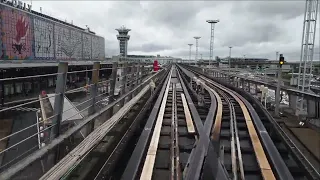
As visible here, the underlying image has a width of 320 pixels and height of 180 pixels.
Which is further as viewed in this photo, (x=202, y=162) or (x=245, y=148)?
(x=245, y=148)

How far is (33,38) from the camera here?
4141cm

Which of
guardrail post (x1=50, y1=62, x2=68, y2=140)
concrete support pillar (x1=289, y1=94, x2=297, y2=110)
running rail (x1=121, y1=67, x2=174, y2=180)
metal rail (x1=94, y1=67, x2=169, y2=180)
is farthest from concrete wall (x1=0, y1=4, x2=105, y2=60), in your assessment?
guardrail post (x1=50, y1=62, x2=68, y2=140)

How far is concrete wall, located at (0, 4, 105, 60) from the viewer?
3325cm

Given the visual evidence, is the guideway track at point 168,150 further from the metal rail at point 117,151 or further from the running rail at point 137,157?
the metal rail at point 117,151

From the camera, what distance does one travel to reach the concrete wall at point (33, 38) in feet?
109

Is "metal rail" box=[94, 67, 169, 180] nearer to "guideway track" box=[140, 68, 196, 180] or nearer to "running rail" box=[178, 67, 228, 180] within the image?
"guideway track" box=[140, 68, 196, 180]

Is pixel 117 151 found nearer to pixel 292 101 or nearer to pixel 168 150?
pixel 168 150

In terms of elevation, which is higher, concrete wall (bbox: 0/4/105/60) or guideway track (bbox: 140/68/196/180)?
concrete wall (bbox: 0/4/105/60)

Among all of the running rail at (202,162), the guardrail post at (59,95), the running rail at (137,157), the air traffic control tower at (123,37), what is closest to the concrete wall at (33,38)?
the running rail at (137,157)

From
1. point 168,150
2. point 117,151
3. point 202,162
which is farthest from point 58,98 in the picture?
point 168,150

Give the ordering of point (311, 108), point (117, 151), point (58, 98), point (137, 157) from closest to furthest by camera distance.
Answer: point (58, 98) → point (137, 157) → point (117, 151) → point (311, 108)

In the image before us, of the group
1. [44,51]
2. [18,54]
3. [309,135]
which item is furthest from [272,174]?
[44,51]

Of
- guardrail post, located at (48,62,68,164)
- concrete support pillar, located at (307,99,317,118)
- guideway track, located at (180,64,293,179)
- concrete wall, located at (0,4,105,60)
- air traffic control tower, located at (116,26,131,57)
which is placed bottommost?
guideway track, located at (180,64,293,179)

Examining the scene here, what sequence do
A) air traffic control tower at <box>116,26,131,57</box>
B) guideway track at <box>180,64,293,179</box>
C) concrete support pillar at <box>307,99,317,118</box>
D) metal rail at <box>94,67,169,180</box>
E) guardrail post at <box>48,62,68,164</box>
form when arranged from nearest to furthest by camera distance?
guardrail post at <box>48,62,68,164</box>
metal rail at <box>94,67,169,180</box>
guideway track at <box>180,64,293,179</box>
concrete support pillar at <box>307,99,317,118</box>
air traffic control tower at <box>116,26,131,57</box>
